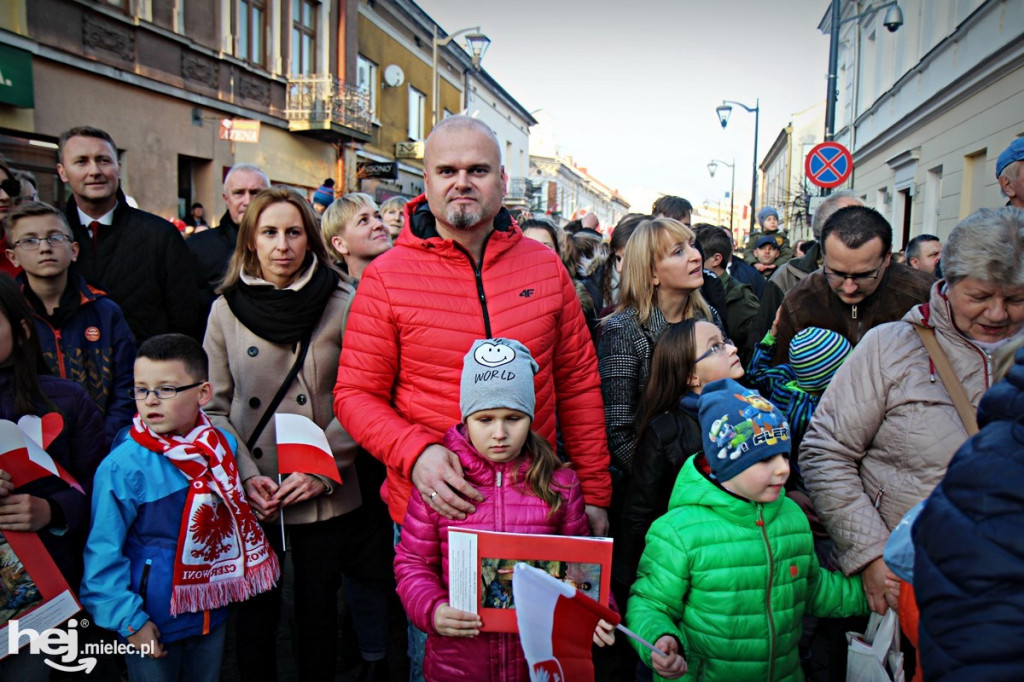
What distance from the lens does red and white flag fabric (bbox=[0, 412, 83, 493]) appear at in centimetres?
239

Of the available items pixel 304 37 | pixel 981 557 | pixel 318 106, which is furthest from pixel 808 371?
pixel 304 37

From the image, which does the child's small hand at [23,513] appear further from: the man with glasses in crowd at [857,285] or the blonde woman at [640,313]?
the man with glasses in crowd at [857,285]

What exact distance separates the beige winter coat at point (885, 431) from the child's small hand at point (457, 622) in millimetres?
1289

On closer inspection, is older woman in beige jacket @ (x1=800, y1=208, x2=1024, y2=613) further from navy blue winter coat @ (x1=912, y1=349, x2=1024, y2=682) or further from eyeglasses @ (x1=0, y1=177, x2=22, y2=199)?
eyeglasses @ (x1=0, y1=177, x2=22, y2=199)

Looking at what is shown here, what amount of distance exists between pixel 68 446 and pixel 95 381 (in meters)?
0.61

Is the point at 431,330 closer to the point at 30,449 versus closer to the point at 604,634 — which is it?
the point at 604,634

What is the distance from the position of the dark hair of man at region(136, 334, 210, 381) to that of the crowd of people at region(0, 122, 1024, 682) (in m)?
0.01

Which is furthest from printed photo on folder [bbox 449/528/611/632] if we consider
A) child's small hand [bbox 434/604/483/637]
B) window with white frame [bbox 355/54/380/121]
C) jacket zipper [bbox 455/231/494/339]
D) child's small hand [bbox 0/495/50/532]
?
window with white frame [bbox 355/54/380/121]

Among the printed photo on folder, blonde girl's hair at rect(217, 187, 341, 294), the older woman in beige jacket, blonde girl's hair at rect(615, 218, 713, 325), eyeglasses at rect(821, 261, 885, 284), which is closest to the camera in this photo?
the printed photo on folder

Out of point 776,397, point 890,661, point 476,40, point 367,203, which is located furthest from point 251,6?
point 890,661

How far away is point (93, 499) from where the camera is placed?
2.48 metres

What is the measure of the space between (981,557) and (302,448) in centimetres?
237

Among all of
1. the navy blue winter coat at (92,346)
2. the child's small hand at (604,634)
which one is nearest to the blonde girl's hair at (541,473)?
the child's small hand at (604,634)

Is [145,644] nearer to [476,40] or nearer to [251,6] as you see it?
[251,6]
